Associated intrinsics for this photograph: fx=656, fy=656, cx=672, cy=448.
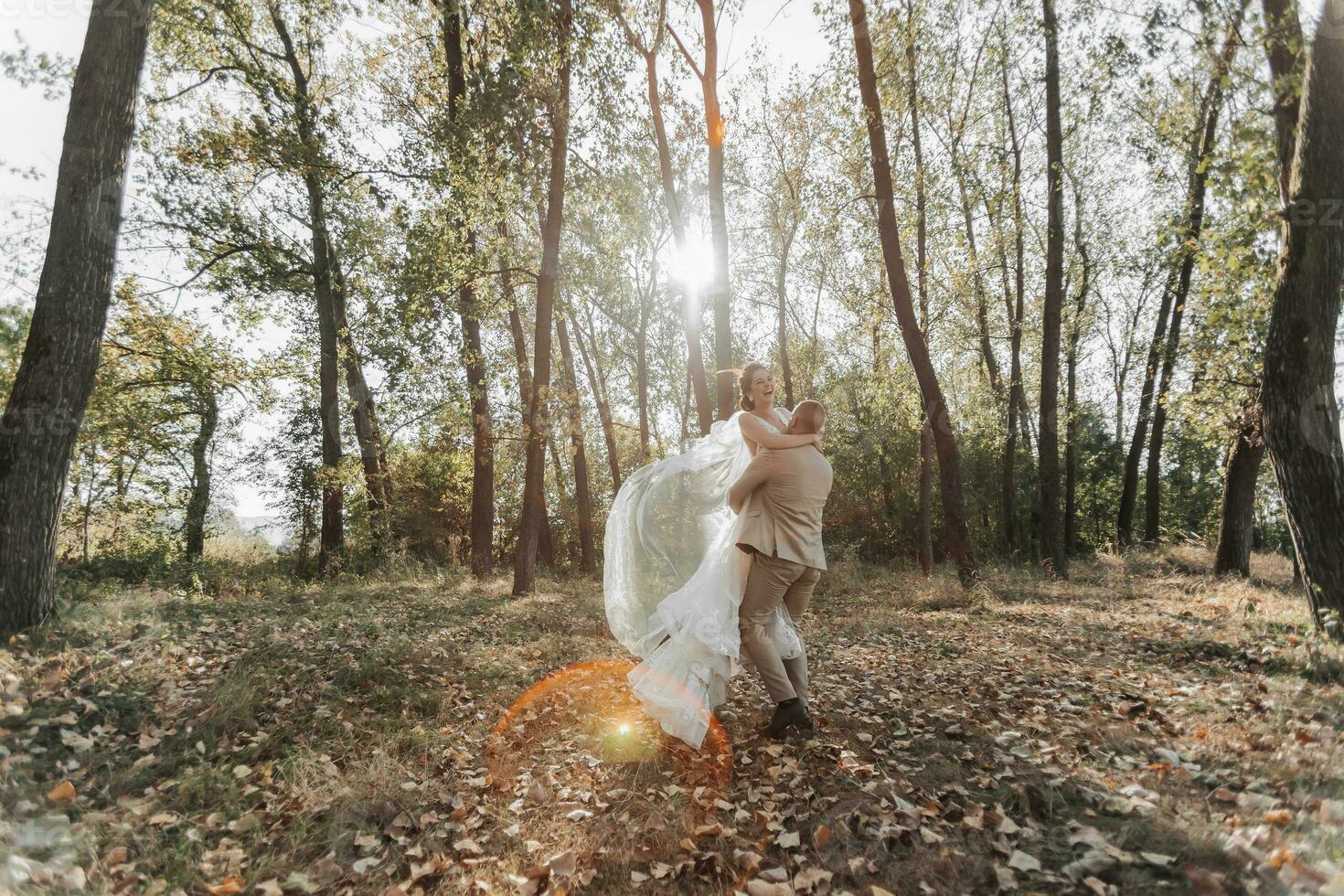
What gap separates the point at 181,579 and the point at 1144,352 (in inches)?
1126

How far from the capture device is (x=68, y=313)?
5.80 metres

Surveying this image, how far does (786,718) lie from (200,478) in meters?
22.2

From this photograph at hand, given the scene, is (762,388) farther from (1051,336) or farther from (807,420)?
(1051,336)

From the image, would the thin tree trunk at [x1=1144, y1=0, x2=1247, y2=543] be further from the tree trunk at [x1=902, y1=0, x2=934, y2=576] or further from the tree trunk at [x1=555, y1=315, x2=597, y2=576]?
the tree trunk at [x1=555, y1=315, x2=597, y2=576]

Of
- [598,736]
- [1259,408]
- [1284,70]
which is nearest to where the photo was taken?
[598,736]

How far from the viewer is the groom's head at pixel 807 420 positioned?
16.4ft

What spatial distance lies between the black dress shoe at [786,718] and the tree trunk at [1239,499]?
10.4 metres

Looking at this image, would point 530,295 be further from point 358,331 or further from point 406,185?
point 406,185

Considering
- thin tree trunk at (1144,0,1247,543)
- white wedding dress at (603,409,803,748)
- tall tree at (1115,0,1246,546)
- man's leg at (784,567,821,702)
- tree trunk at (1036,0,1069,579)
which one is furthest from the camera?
tree trunk at (1036,0,1069,579)

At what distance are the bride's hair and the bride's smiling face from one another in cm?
3

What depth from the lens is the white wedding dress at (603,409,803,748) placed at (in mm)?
4730

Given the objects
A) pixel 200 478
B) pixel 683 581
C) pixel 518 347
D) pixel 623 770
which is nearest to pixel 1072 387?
pixel 518 347

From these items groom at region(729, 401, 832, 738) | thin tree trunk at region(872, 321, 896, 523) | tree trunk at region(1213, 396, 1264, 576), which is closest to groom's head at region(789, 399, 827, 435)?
groom at region(729, 401, 832, 738)

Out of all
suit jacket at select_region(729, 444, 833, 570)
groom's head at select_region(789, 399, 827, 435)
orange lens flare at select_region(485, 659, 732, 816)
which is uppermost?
groom's head at select_region(789, 399, 827, 435)
